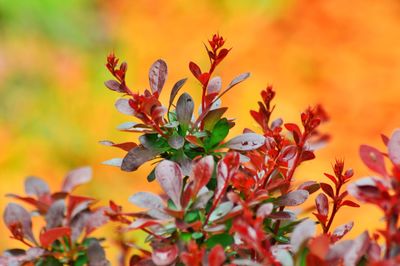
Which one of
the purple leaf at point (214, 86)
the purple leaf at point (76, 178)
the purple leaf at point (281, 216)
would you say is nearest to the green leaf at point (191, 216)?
the purple leaf at point (281, 216)

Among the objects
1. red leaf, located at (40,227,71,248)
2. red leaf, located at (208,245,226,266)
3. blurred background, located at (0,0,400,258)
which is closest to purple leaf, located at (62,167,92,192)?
red leaf, located at (40,227,71,248)

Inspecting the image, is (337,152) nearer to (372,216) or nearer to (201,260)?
(372,216)

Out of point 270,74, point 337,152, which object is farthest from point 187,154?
point 270,74

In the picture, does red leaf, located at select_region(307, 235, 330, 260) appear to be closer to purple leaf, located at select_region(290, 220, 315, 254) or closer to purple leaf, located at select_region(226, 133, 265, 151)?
purple leaf, located at select_region(290, 220, 315, 254)

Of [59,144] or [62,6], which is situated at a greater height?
[62,6]

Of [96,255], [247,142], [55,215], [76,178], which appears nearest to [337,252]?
[247,142]
